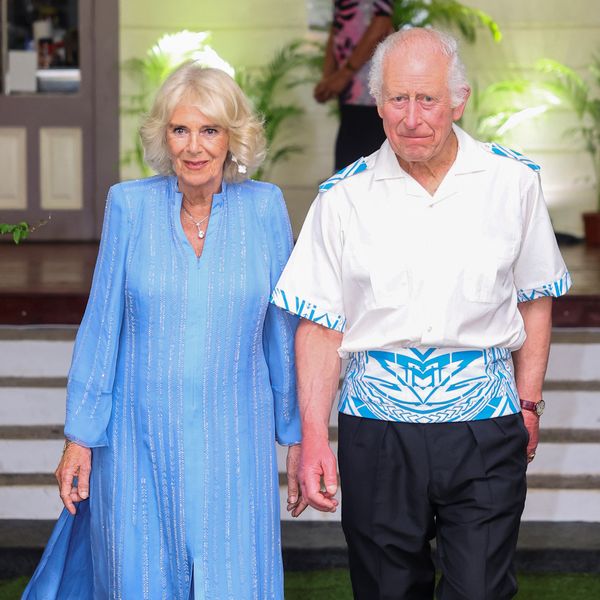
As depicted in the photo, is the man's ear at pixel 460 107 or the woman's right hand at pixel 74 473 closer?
the man's ear at pixel 460 107

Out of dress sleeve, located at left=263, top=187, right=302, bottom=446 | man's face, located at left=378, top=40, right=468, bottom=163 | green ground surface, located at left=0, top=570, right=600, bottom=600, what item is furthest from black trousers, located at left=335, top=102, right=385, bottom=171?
man's face, located at left=378, top=40, right=468, bottom=163

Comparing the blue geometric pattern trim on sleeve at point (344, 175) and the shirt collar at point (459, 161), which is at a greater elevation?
the shirt collar at point (459, 161)

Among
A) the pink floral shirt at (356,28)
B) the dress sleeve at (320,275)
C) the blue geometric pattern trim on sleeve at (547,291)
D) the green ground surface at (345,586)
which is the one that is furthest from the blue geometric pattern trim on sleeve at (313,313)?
the pink floral shirt at (356,28)

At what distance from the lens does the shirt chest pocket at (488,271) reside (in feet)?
7.82

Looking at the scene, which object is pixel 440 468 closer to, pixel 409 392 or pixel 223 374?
pixel 409 392

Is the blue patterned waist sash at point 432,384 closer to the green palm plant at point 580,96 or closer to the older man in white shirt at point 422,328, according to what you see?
the older man in white shirt at point 422,328

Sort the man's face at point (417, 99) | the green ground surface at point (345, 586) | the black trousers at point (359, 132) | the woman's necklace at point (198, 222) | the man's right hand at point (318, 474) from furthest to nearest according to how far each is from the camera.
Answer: the black trousers at point (359, 132), the green ground surface at point (345, 586), the woman's necklace at point (198, 222), the man's right hand at point (318, 474), the man's face at point (417, 99)

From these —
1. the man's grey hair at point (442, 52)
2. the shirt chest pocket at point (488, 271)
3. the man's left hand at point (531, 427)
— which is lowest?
the man's left hand at point (531, 427)

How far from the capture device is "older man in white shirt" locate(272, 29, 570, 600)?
2381mm

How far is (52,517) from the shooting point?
4230mm

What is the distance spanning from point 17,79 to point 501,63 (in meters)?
3.03

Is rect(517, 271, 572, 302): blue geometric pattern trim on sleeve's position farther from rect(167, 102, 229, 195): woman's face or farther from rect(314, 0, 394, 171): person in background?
rect(314, 0, 394, 171): person in background

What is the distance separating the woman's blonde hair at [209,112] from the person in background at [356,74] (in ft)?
11.8

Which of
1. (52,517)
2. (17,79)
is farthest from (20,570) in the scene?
(17,79)
